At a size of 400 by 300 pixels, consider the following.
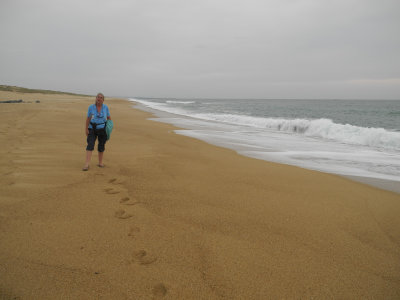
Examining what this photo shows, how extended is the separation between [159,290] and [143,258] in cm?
40

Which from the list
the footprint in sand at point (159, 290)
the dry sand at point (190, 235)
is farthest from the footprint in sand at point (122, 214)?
the footprint in sand at point (159, 290)

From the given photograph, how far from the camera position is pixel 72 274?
6.43 ft

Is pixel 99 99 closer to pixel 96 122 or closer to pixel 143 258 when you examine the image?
pixel 96 122

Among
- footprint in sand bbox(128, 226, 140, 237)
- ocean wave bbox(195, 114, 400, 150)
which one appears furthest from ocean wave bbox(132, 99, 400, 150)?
footprint in sand bbox(128, 226, 140, 237)

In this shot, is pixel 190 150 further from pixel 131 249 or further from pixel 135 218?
pixel 131 249

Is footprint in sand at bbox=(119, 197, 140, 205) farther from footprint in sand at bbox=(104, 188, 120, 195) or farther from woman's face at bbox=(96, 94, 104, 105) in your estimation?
woman's face at bbox=(96, 94, 104, 105)

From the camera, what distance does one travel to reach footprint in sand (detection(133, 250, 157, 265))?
7.04ft

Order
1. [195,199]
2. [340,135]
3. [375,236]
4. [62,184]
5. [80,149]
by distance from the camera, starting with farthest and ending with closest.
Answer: [340,135], [80,149], [62,184], [195,199], [375,236]

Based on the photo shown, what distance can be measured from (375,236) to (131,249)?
2840 mm

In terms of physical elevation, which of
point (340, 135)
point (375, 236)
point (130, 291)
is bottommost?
point (130, 291)

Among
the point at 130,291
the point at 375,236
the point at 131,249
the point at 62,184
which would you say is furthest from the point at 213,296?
the point at 62,184

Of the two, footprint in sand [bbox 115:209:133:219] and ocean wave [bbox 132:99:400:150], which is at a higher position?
ocean wave [bbox 132:99:400:150]

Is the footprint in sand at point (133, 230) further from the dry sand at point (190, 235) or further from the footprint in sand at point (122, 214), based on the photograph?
the footprint in sand at point (122, 214)

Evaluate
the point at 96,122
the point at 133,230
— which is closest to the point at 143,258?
the point at 133,230
